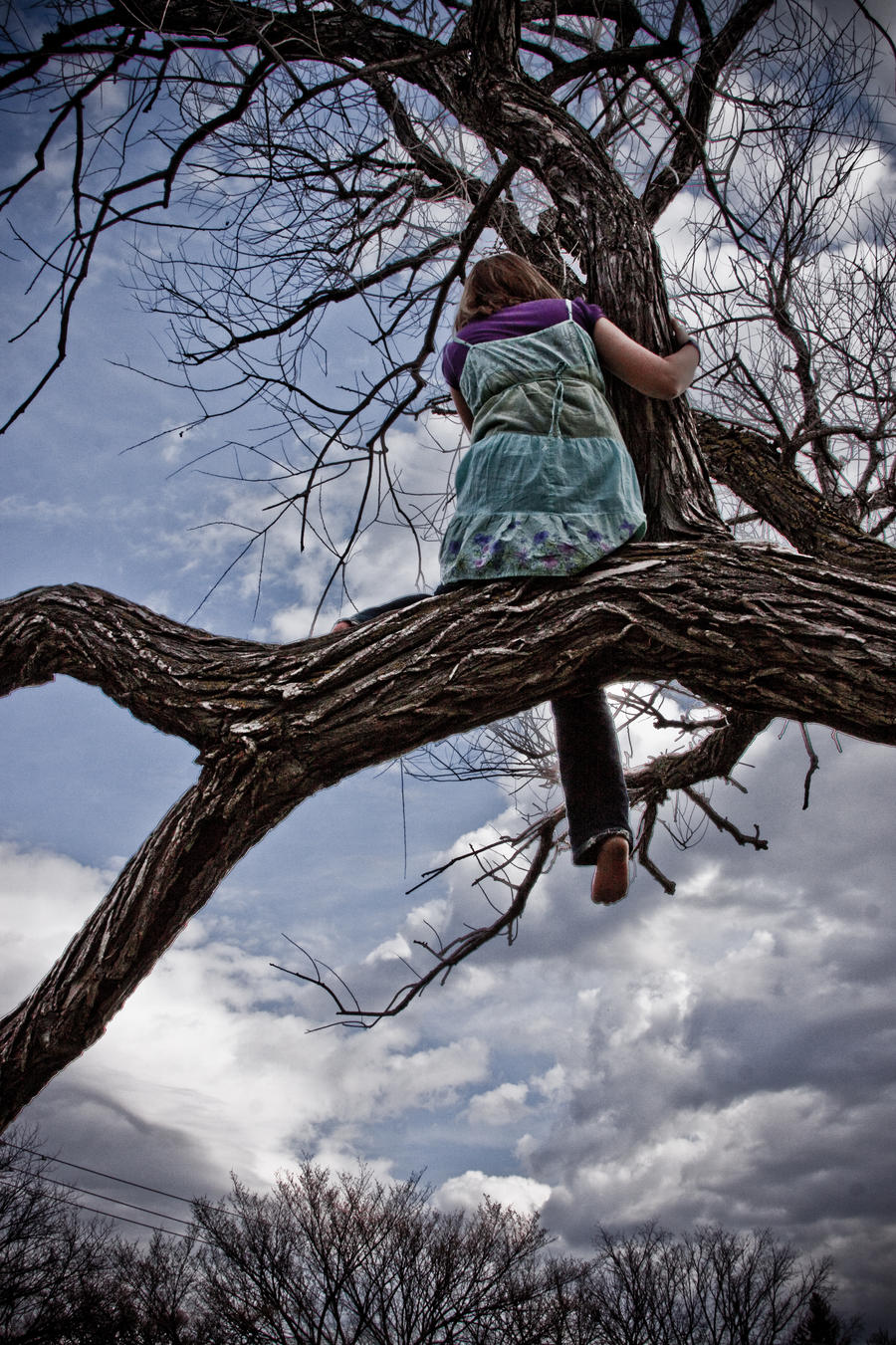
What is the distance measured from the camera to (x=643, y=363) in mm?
2189

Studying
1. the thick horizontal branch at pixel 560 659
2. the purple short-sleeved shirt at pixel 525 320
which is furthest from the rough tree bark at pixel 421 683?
the purple short-sleeved shirt at pixel 525 320

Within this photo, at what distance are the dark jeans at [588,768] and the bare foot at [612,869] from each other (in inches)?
0.8

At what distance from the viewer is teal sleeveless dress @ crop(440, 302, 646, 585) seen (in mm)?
2023

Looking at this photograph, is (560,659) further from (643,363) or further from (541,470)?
(643,363)

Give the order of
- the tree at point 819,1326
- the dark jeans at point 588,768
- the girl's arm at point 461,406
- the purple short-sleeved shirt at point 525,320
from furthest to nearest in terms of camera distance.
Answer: the tree at point 819,1326
the girl's arm at point 461,406
the purple short-sleeved shirt at point 525,320
the dark jeans at point 588,768

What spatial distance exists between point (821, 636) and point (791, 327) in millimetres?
2685

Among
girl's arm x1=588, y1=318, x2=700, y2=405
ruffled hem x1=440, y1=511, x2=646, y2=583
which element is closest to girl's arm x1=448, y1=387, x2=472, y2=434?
girl's arm x1=588, y1=318, x2=700, y2=405

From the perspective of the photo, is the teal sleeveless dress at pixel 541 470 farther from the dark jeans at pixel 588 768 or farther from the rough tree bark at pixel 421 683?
the dark jeans at pixel 588 768

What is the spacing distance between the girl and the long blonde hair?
1.0 inches

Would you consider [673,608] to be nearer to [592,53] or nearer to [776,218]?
[592,53]

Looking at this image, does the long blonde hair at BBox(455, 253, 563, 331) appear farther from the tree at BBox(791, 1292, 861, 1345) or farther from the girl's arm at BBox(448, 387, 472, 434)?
the tree at BBox(791, 1292, 861, 1345)

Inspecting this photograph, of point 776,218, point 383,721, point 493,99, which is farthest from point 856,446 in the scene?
point 383,721

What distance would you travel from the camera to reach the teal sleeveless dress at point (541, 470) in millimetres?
2023

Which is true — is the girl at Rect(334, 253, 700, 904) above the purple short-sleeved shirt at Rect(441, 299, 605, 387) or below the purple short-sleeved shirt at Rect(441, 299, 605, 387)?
below
